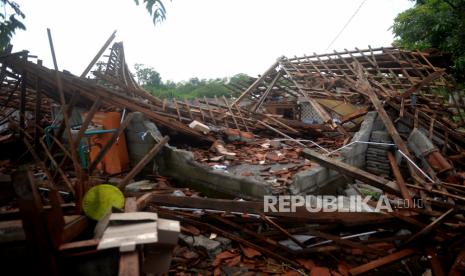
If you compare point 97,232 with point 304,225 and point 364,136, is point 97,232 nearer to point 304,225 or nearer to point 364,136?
point 304,225

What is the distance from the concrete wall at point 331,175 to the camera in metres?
4.66

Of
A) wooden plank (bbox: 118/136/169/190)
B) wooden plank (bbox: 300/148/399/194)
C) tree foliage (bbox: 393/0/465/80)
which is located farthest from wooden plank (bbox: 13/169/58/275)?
tree foliage (bbox: 393/0/465/80)

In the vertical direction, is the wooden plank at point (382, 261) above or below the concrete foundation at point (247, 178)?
below

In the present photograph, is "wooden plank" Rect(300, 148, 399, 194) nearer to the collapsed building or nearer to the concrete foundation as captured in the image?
the collapsed building

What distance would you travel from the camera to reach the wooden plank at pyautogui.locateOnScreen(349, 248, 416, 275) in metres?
3.25

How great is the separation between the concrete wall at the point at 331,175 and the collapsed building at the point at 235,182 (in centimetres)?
3

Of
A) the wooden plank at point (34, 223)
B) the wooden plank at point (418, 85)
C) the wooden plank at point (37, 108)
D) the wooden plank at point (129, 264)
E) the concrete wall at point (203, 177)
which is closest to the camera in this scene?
the wooden plank at point (129, 264)

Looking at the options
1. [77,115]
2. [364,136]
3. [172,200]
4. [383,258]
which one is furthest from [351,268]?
[77,115]

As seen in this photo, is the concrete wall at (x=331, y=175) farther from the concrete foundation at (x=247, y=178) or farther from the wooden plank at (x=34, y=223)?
the wooden plank at (x=34, y=223)

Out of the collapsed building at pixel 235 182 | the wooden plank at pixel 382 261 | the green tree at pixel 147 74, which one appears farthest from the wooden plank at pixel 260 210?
the green tree at pixel 147 74

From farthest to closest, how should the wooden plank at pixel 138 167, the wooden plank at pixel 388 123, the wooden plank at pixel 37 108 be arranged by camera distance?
the wooden plank at pixel 37 108, the wooden plank at pixel 388 123, the wooden plank at pixel 138 167

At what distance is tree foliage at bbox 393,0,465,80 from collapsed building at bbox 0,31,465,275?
6.44 ft

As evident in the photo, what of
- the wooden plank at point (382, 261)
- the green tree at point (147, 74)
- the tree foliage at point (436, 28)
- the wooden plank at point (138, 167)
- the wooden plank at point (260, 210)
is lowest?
the wooden plank at point (382, 261)

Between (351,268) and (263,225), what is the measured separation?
1210 mm
